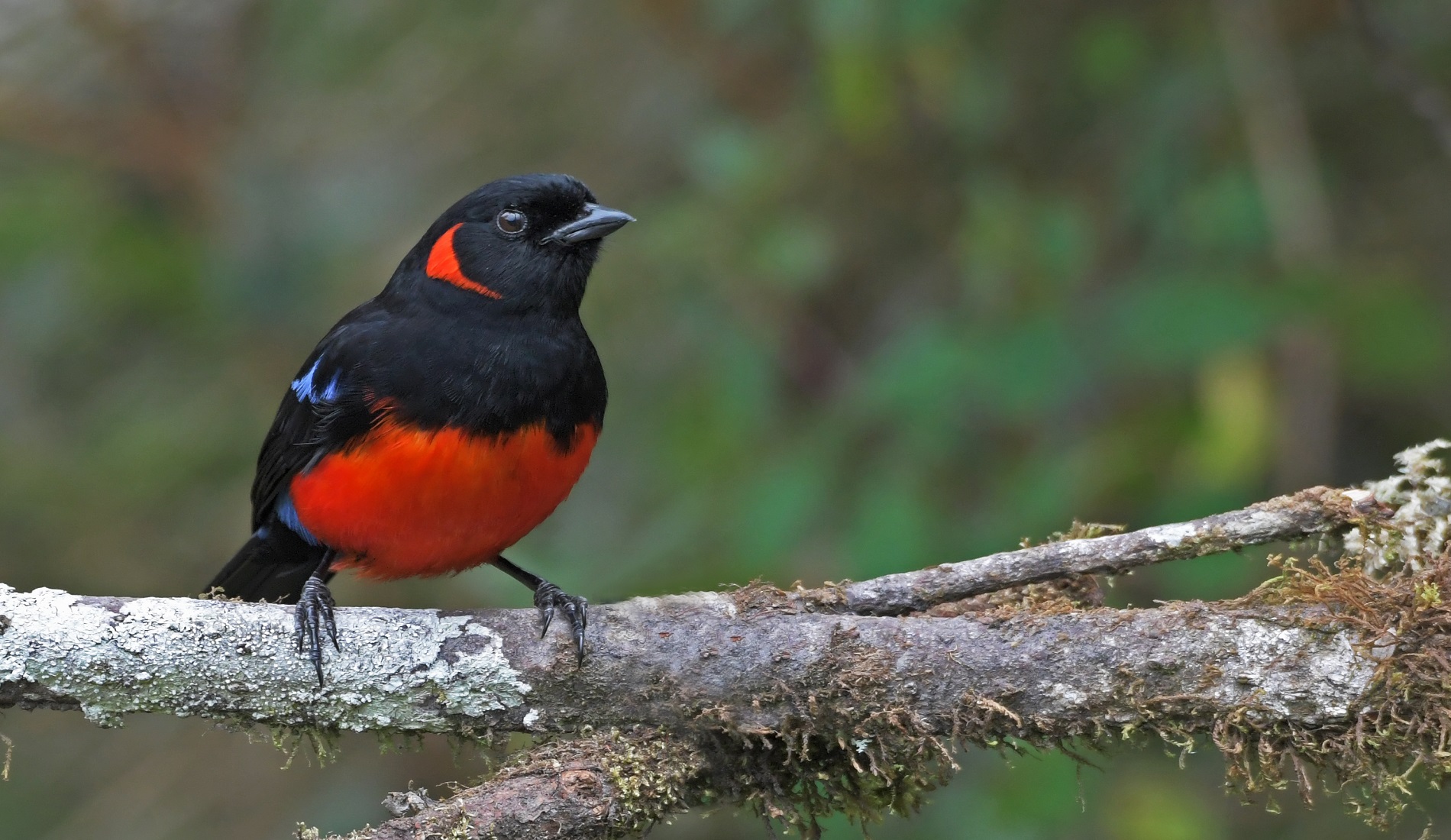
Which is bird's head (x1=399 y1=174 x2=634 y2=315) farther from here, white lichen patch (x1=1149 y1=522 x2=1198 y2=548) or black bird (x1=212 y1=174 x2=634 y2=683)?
white lichen patch (x1=1149 y1=522 x2=1198 y2=548)

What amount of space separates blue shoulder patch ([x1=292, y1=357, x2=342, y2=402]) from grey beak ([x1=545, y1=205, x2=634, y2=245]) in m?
0.69

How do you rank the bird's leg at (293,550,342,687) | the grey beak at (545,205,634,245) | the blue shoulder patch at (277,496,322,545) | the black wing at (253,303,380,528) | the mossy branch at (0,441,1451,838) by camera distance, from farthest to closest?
the grey beak at (545,205,634,245) → the blue shoulder patch at (277,496,322,545) → the black wing at (253,303,380,528) → the bird's leg at (293,550,342,687) → the mossy branch at (0,441,1451,838)

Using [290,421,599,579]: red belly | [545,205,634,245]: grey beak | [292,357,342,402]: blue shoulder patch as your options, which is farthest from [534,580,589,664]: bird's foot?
[545,205,634,245]: grey beak

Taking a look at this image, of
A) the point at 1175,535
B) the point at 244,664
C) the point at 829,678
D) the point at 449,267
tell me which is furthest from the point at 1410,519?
the point at 449,267

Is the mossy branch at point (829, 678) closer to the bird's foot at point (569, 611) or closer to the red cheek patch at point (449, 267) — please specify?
the bird's foot at point (569, 611)

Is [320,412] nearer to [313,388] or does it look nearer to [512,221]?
[313,388]

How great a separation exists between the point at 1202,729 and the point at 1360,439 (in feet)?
8.64

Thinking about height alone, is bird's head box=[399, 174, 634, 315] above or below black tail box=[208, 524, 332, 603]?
above

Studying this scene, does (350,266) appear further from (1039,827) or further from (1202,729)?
(1202,729)

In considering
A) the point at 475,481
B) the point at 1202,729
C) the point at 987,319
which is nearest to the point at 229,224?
the point at 475,481

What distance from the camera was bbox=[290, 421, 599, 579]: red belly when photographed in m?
3.12

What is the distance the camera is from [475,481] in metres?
3.12

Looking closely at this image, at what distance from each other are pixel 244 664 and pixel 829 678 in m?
1.06

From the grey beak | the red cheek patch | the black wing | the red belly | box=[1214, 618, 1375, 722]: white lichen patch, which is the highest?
the grey beak
